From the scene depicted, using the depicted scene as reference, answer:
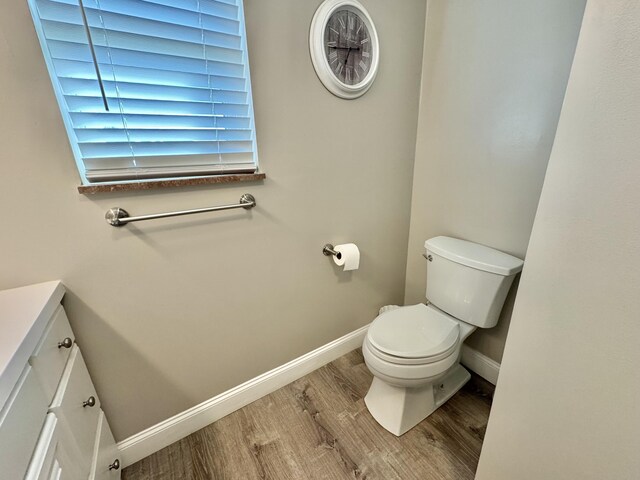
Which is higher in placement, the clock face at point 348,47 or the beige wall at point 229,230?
the clock face at point 348,47

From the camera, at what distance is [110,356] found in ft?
3.52

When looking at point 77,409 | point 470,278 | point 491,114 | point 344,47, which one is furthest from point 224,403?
point 491,114

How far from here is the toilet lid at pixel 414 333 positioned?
1.23 metres

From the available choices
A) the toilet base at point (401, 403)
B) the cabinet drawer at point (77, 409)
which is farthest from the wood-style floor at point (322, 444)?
the cabinet drawer at point (77, 409)

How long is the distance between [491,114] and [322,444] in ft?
5.68

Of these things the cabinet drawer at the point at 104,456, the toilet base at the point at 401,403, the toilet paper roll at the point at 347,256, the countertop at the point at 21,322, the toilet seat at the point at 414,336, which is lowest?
the toilet base at the point at 401,403

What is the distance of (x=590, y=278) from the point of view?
21.5 inches

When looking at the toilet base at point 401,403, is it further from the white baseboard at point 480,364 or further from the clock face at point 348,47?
the clock face at point 348,47

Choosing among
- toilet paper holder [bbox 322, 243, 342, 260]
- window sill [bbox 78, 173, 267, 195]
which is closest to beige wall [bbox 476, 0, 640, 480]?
toilet paper holder [bbox 322, 243, 342, 260]

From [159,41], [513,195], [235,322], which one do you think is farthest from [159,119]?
[513,195]

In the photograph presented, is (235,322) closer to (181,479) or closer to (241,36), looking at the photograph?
(181,479)

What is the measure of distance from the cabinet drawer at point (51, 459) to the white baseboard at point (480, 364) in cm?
179

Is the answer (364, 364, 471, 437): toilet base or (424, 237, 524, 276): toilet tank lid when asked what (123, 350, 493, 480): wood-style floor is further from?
(424, 237, 524, 276): toilet tank lid

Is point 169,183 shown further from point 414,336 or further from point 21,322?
point 414,336
